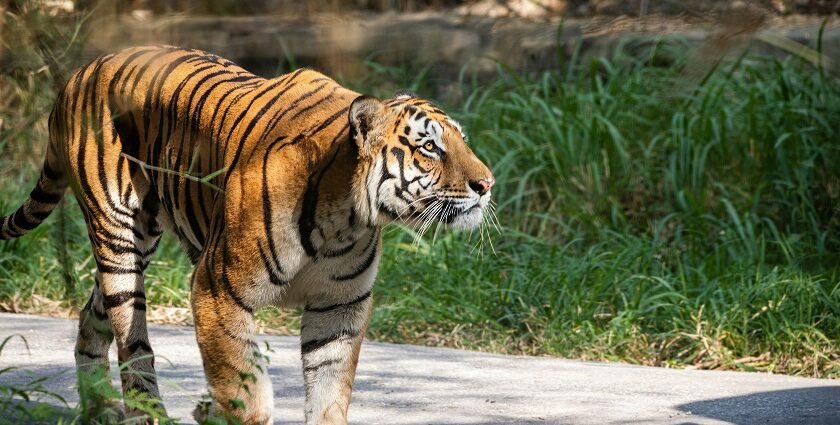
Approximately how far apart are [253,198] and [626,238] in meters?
3.74

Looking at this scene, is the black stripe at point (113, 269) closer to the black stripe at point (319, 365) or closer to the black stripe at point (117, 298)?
the black stripe at point (117, 298)

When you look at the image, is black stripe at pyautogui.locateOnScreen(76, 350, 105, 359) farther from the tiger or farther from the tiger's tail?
the tiger's tail

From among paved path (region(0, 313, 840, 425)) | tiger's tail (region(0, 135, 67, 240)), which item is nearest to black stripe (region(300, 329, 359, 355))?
paved path (region(0, 313, 840, 425))

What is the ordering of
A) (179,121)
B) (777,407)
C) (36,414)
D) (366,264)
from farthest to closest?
(777,407)
(179,121)
(366,264)
(36,414)

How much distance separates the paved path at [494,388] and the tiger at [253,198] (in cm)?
49

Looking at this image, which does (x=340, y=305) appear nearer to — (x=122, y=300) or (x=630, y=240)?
(x=122, y=300)

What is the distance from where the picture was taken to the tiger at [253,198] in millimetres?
3309

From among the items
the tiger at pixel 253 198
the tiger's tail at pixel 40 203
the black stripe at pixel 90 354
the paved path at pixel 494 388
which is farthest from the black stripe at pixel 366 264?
the tiger's tail at pixel 40 203

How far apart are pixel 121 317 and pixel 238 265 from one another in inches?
30.3

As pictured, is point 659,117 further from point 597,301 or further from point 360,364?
point 360,364

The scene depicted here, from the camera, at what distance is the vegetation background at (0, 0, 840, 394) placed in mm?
5629

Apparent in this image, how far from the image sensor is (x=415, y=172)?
10.9 feet

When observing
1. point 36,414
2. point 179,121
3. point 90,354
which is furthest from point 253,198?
point 90,354

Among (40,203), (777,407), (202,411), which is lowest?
(777,407)
